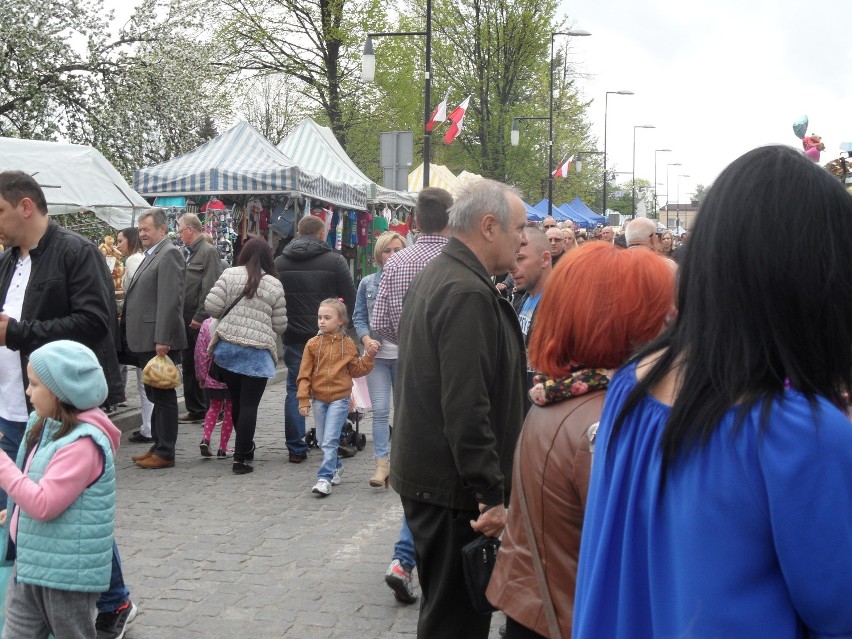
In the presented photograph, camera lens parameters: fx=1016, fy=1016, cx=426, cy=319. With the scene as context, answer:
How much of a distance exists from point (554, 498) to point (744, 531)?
958 millimetres

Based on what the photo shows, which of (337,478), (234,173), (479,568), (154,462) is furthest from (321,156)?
(479,568)

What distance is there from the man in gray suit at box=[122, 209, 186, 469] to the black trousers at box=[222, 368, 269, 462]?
519mm

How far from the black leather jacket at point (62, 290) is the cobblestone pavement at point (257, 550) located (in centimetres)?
140

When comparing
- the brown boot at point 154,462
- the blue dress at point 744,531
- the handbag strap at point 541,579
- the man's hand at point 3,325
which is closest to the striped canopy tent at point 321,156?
the brown boot at point 154,462

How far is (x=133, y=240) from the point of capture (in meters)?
10.0

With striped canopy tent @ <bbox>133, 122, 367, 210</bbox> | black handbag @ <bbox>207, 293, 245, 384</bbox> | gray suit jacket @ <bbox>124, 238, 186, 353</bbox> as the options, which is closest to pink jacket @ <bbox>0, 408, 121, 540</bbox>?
black handbag @ <bbox>207, 293, 245, 384</bbox>

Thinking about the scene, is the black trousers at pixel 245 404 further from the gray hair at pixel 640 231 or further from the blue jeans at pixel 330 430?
the gray hair at pixel 640 231

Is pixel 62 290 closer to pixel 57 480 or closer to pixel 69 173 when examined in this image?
pixel 57 480

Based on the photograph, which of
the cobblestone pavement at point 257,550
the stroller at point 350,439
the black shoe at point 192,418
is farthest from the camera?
the black shoe at point 192,418

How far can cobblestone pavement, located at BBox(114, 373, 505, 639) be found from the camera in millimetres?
4844

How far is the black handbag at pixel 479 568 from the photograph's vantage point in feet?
10.1

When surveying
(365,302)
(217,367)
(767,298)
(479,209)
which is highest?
(479,209)

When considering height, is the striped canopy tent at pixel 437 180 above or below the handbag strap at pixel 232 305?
above

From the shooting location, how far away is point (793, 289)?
4.79 ft
